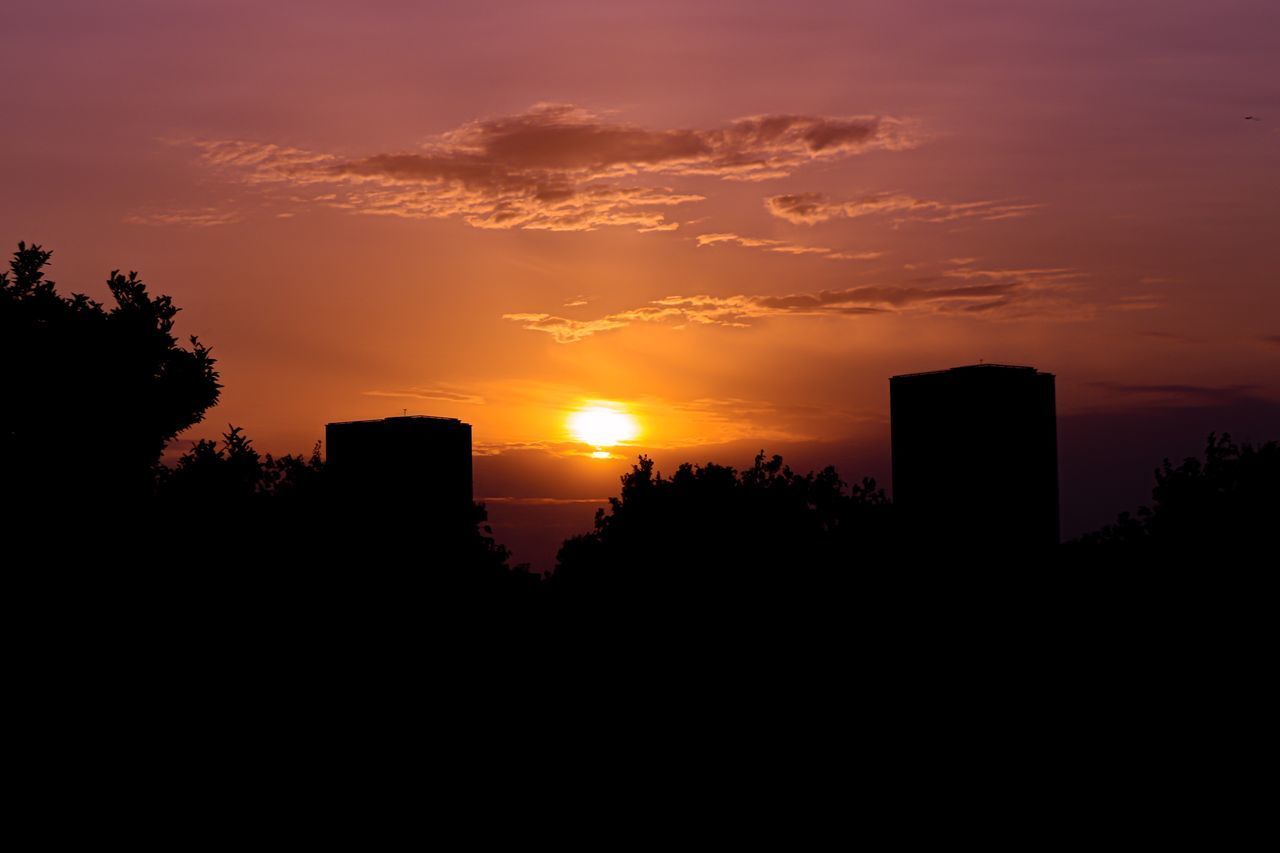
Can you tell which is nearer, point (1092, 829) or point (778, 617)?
point (1092, 829)

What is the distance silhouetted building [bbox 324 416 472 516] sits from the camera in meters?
43.6

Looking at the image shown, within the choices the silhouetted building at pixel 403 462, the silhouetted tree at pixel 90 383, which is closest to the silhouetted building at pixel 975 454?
the silhouetted building at pixel 403 462

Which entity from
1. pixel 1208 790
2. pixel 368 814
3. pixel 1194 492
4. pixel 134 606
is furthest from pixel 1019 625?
pixel 1194 492

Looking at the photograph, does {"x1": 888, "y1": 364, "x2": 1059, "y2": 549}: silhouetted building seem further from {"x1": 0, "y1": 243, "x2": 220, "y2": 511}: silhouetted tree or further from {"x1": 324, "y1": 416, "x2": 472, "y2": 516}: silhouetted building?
{"x1": 0, "y1": 243, "x2": 220, "y2": 511}: silhouetted tree

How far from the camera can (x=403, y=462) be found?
46219 millimetres

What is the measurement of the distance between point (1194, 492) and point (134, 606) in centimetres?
3074

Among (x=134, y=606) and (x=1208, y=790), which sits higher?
(x=134, y=606)

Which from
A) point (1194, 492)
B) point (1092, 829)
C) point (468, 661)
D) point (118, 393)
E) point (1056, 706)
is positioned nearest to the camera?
point (1092, 829)

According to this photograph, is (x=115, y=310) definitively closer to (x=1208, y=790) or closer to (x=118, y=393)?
(x=118, y=393)

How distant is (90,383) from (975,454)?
2315cm

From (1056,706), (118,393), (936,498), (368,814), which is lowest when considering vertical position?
(368,814)

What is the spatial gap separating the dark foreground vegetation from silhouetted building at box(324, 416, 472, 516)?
0.72 meters

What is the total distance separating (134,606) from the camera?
27.5 metres

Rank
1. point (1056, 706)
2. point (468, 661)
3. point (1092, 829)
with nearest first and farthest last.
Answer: point (1092, 829), point (1056, 706), point (468, 661)
